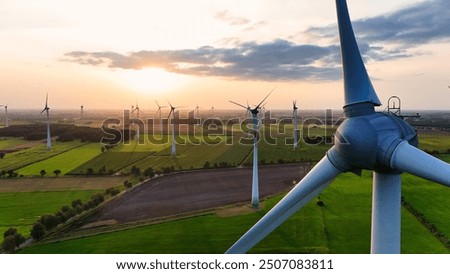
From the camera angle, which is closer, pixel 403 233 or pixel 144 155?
pixel 403 233

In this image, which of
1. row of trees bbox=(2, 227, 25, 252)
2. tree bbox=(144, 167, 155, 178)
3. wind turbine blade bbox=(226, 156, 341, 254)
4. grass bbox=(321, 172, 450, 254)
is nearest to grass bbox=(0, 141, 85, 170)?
tree bbox=(144, 167, 155, 178)

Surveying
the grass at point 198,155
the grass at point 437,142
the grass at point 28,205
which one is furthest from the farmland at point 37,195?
the grass at point 437,142

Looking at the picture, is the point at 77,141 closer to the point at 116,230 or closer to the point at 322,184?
the point at 116,230

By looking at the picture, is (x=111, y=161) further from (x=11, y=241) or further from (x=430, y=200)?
(x=430, y=200)

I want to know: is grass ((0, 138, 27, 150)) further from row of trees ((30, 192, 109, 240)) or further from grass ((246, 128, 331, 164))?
grass ((246, 128, 331, 164))

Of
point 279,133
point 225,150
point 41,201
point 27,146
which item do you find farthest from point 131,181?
point 279,133

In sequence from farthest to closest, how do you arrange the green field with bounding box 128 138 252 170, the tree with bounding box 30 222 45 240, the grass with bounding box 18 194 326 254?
1. the green field with bounding box 128 138 252 170
2. the tree with bounding box 30 222 45 240
3. the grass with bounding box 18 194 326 254

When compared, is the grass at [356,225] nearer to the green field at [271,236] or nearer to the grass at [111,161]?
the green field at [271,236]
